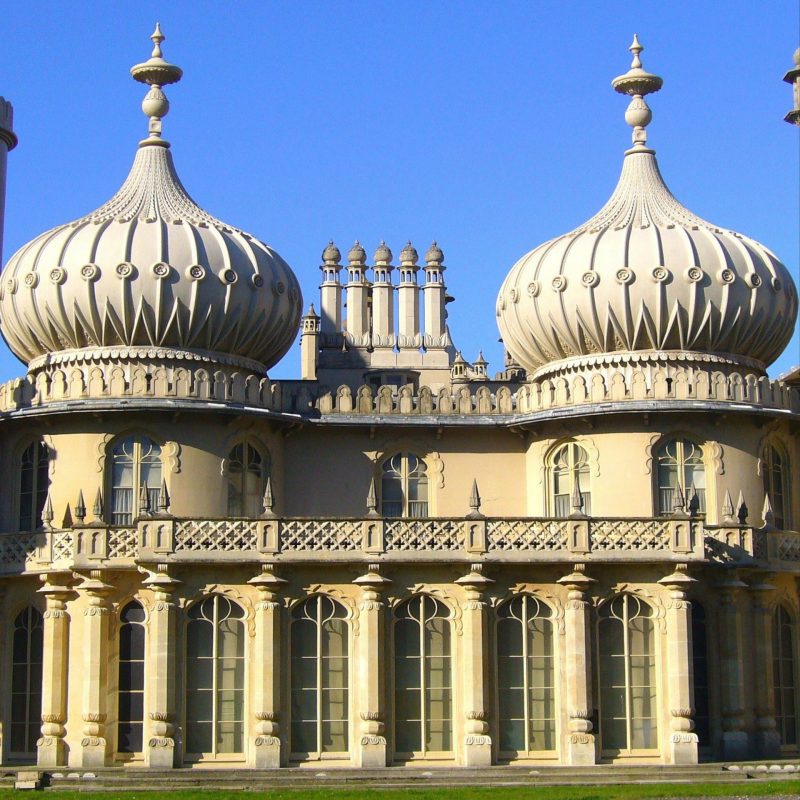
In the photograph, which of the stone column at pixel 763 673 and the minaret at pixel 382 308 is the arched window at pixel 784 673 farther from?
the minaret at pixel 382 308

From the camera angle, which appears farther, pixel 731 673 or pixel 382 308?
pixel 382 308

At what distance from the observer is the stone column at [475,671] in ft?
137

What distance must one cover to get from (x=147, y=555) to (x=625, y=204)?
16.4 m

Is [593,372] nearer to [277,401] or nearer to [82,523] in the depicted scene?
[277,401]

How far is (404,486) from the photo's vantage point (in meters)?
47.9

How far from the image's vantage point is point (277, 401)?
153 ft

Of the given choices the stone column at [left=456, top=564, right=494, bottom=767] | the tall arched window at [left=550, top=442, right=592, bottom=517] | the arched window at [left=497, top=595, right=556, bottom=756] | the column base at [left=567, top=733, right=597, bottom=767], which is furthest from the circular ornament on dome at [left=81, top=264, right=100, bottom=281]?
the column base at [left=567, top=733, right=597, bottom=767]

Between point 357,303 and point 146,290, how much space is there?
25.1 m

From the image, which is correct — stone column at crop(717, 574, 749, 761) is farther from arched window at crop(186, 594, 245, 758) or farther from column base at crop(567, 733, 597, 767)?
arched window at crop(186, 594, 245, 758)

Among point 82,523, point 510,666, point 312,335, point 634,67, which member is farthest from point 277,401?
point 312,335

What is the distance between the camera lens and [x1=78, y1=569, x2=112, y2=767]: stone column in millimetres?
42344

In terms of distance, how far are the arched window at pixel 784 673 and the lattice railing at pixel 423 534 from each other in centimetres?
946

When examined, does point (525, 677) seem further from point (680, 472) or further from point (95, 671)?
point (95, 671)

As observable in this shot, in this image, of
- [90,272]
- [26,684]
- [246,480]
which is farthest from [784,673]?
[90,272]
